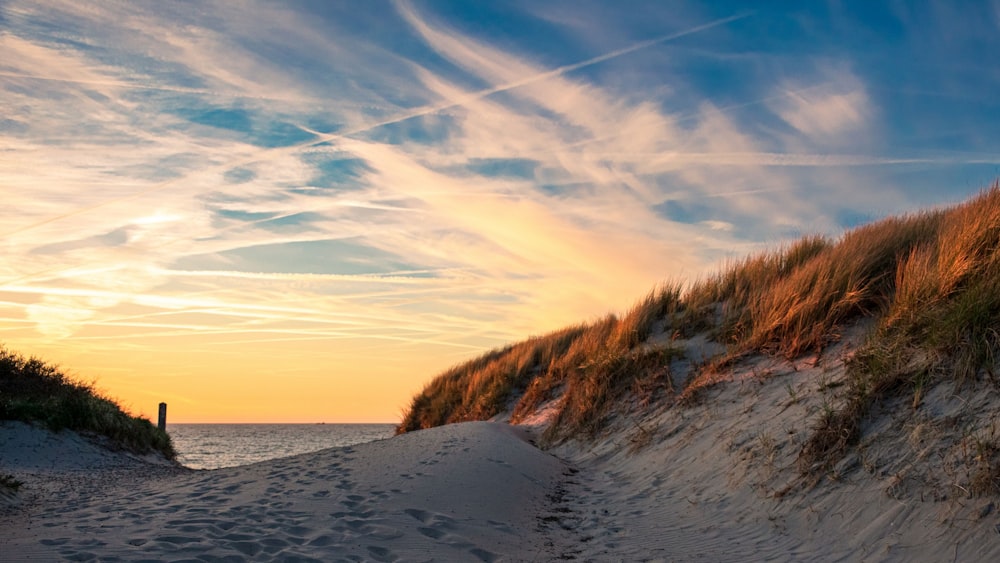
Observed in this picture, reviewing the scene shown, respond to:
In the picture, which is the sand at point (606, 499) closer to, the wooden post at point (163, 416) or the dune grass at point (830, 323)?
the dune grass at point (830, 323)

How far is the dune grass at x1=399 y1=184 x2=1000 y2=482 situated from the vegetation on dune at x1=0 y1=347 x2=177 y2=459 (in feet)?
24.7

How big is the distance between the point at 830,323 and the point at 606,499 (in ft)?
13.0

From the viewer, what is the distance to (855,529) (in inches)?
204

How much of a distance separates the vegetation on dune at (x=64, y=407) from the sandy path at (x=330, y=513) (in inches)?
177

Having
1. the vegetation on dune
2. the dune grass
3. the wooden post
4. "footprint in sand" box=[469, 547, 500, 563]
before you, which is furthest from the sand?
the wooden post

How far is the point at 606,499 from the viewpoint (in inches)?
306

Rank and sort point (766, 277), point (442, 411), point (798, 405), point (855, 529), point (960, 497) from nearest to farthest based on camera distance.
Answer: point (960, 497) < point (855, 529) < point (798, 405) < point (766, 277) < point (442, 411)

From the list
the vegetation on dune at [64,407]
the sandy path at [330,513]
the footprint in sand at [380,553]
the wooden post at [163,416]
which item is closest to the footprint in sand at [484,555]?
the sandy path at [330,513]

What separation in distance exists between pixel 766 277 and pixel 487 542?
769 cm

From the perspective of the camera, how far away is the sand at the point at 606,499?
16.5ft

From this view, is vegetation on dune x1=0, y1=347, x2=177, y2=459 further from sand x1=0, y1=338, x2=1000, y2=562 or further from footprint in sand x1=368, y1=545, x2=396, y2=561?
footprint in sand x1=368, y1=545, x2=396, y2=561

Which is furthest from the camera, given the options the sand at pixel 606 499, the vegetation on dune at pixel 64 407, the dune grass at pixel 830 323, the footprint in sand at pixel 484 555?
the vegetation on dune at pixel 64 407

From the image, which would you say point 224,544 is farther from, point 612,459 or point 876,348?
point 876,348

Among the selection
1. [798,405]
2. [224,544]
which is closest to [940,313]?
[798,405]
